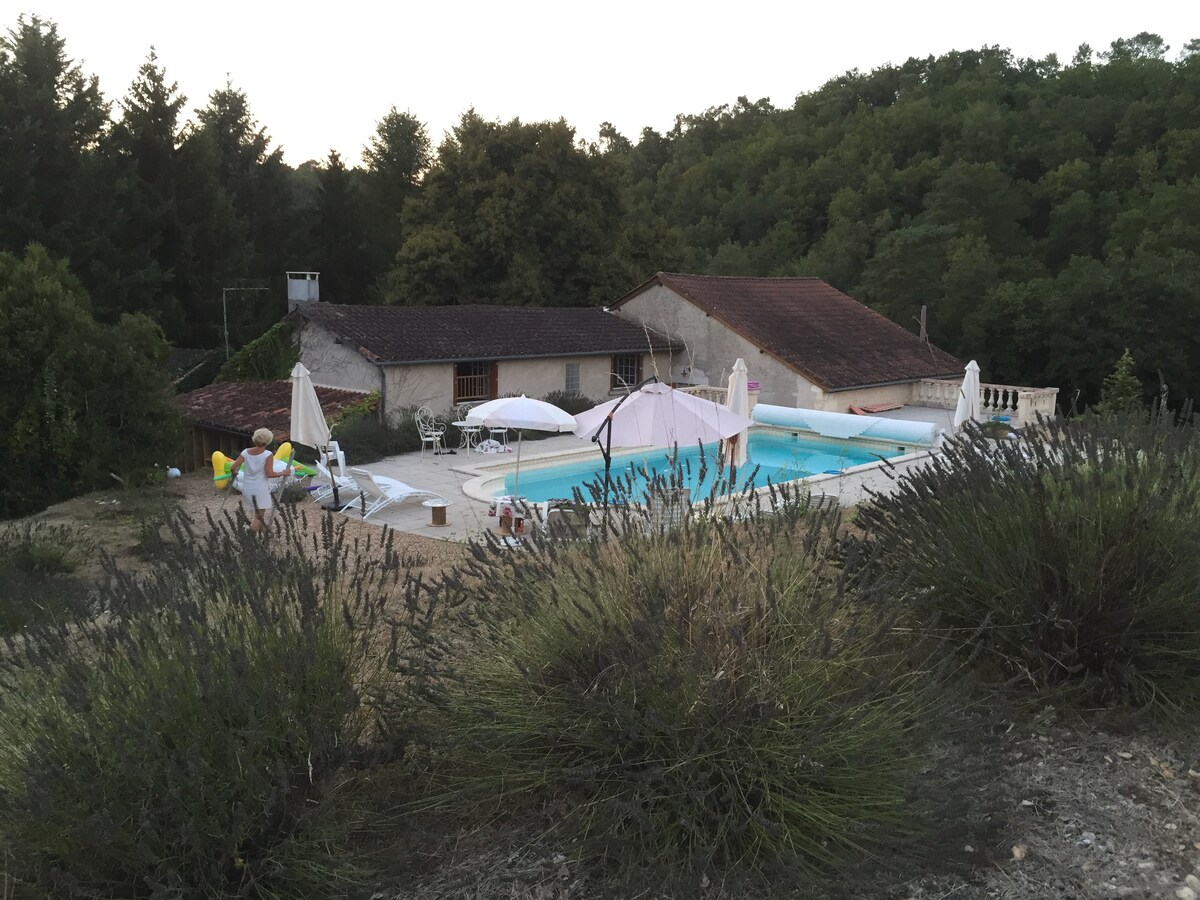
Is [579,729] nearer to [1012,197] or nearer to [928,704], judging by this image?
[928,704]

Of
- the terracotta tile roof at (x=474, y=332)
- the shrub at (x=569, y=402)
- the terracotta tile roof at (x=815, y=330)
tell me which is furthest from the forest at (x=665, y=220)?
the shrub at (x=569, y=402)

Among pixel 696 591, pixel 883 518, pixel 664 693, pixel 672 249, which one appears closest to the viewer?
pixel 664 693

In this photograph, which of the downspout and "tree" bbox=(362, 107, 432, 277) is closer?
the downspout

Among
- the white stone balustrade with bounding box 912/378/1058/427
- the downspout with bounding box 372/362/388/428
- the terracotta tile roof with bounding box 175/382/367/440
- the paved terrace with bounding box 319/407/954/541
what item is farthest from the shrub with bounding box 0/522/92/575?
the white stone balustrade with bounding box 912/378/1058/427

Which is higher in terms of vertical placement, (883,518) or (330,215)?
(330,215)

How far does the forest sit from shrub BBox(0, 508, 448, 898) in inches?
1194

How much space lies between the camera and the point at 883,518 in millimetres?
5398

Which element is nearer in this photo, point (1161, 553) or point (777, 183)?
point (1161, 553)

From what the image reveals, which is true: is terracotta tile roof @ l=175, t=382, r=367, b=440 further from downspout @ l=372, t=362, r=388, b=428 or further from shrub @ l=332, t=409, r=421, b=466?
shrub @ l=332, t=409, r=421, b=466

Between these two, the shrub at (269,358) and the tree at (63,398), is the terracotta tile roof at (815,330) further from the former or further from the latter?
the tree at (63,398)

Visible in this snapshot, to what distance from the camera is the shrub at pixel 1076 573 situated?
437 centimetres

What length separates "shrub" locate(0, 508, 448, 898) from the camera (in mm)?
2926

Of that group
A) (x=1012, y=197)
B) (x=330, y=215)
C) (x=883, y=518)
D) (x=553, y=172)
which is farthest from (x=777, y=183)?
(x=883, y=518)

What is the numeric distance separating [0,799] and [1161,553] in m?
4.63
